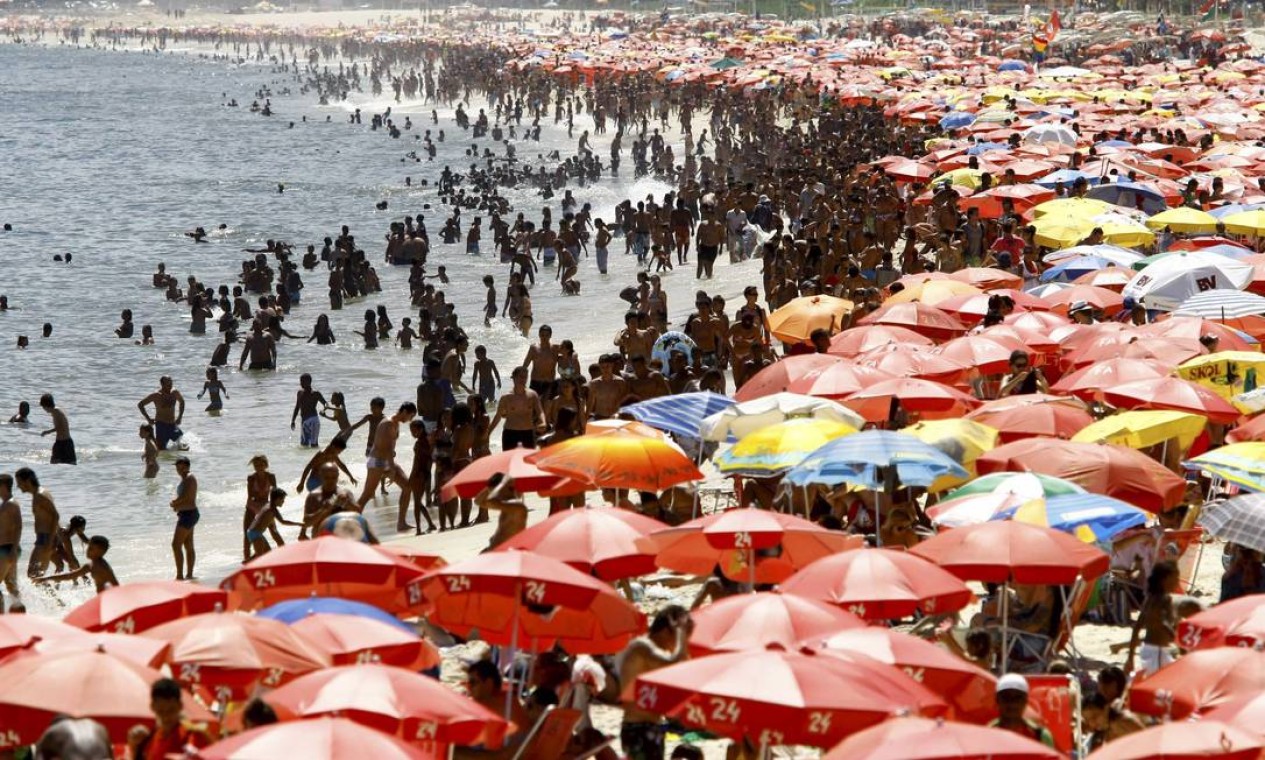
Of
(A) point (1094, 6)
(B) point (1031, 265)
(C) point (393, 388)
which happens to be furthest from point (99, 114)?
(B) point (1031, 265)

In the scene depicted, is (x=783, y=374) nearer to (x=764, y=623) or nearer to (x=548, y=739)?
(x=764, y=623)

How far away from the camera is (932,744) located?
19.7 ft

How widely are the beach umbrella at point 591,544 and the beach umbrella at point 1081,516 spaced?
1.86m

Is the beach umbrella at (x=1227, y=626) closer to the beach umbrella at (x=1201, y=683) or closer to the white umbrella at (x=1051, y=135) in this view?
the beach umbrella at (x=1201, y=683)

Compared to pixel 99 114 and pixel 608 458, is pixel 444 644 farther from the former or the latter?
pixel 99 114

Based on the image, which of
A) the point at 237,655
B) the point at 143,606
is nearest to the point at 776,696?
the point at 237,655

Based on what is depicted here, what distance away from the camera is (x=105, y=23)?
6093 inches

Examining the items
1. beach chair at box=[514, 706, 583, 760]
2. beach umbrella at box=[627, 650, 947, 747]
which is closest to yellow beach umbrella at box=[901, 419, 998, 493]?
beach chair at box=[514, 706, 583, 760]

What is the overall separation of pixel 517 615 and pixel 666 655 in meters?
0.91

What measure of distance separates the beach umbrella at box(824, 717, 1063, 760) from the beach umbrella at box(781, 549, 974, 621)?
6.12 feet

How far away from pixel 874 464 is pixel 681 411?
2582 mm

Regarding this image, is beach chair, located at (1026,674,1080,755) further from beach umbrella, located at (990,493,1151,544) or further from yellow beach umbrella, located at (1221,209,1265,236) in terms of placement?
yellow beach umbrella, located at (1221,209,1265,236)

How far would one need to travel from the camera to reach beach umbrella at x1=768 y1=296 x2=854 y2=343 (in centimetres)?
1647

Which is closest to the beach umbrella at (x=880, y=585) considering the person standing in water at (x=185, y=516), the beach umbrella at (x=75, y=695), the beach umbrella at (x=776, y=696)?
the beach umbrella at (x=776, y=696)
